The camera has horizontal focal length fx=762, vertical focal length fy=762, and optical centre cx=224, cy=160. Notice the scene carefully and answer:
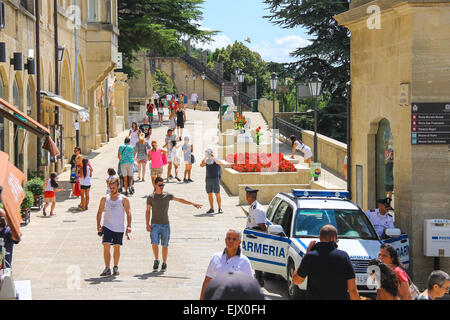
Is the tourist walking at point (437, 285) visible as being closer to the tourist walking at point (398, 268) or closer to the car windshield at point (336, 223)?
the tourist walking at point (398, 268)

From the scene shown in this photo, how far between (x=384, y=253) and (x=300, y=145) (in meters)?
21.0

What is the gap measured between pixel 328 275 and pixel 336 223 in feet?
14.4

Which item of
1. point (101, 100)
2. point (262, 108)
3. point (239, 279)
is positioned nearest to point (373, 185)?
point (239, 279)

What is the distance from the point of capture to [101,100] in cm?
3862

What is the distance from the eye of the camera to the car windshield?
12.0 metres

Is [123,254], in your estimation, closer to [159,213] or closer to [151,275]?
[151,275]

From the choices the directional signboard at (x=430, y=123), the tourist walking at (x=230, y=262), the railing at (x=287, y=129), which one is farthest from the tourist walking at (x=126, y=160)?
the railing at (x=287, y=129)

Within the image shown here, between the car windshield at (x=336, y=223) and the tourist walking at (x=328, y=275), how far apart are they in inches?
154

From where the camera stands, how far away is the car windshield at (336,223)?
472 inches

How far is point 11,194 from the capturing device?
9.83 meters

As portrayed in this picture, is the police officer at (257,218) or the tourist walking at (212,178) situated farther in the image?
the tourist walking at (212,178)

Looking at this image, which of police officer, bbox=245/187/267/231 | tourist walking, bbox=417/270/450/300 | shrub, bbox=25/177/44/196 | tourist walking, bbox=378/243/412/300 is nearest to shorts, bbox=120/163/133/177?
shrub, bbox=25/177/44/196

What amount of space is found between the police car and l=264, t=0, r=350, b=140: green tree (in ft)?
93.4
